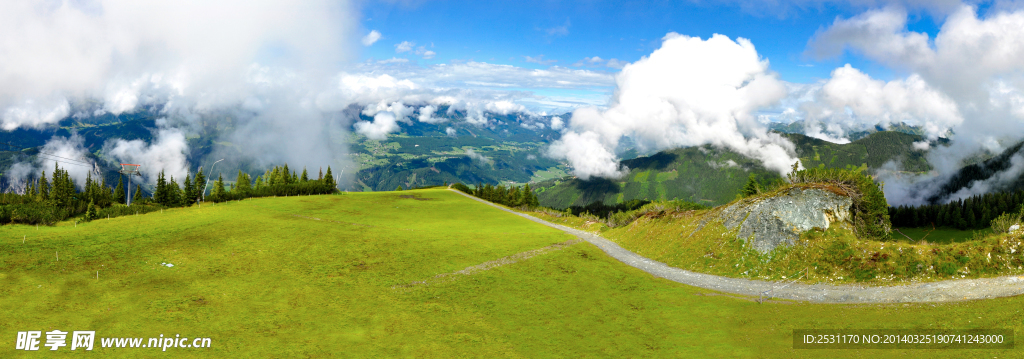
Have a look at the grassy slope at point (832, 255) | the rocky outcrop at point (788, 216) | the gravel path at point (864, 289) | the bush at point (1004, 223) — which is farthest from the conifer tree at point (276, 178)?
the bush at point (1004, 223)

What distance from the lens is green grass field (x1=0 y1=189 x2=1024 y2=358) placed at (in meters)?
19.0

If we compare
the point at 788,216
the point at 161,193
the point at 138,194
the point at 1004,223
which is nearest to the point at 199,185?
the point at 161,193

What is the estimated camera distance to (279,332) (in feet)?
65.2

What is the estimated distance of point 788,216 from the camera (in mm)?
32844

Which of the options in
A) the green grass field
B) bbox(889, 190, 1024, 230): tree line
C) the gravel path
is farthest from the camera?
bbox(889, 190, 1024, 230): tree line

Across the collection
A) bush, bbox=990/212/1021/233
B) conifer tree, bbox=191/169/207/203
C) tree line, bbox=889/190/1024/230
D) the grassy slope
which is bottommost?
tree line, bbox=889/190/1024/230

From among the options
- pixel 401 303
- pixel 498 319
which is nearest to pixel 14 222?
pixel 401 303

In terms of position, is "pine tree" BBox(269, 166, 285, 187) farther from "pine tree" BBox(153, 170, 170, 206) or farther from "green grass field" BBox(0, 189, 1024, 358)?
"green grass field" BBox(0, 189, 1024, 358)

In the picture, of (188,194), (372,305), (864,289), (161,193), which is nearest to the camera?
(372,305)

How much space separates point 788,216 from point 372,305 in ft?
103

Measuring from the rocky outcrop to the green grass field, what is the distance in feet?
30.0

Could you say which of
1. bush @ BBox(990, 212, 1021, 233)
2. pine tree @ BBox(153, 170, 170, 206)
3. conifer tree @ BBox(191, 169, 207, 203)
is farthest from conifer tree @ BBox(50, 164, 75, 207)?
bush @ BBox(990, 212, 1021, 233)

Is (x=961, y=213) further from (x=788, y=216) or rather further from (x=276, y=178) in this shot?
(x=276, y=178)

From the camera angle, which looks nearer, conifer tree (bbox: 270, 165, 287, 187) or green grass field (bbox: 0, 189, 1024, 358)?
green grass field (bbox: 0, 189, 1024, 358)
